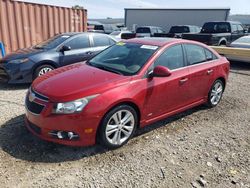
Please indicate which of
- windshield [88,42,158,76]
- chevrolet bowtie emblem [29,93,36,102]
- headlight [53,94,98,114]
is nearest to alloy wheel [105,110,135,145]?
headlight [53,94,98,114]

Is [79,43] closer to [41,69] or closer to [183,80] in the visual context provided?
[41,69]

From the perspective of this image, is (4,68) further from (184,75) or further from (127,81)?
(184,75)

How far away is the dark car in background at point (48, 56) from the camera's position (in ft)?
19.8

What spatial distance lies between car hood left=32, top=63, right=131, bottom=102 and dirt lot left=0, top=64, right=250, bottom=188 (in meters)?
0.82

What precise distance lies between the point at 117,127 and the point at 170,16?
93.2 ft

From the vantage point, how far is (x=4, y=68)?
6.04 m

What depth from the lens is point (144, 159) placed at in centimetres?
329

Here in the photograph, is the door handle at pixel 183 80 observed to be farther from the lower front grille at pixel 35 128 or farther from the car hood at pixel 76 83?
the lower front grille at pixel 35 128

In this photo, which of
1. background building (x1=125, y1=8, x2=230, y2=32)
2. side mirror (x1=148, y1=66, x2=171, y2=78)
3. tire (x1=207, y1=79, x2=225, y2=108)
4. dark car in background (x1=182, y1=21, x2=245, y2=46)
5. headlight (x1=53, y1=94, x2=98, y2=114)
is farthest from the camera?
background building (x1=125, y1=8, x2=230, y2=32)

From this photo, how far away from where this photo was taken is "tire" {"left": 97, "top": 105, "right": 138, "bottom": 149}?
325 centimetres

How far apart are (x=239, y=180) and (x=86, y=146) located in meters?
2.07

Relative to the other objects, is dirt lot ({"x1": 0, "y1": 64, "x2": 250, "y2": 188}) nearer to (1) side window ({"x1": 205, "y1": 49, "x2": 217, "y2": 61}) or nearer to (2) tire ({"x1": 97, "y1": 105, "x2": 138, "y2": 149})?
(2) tire ({"x1": 97, "y1": 105, "x2": 138, "y2": 149})

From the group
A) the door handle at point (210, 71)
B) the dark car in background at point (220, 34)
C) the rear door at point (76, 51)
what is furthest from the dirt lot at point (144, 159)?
the dark car in background at point (220, 34)

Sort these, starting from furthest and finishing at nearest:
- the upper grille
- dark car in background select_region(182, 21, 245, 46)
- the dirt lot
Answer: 1. dark car in background select_region(182, 21, 245, 46)
2. the upper grille
3. the dirt lot
